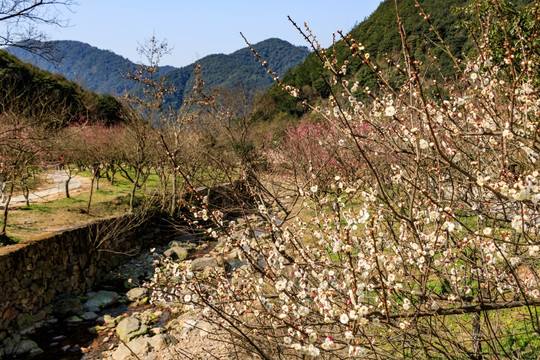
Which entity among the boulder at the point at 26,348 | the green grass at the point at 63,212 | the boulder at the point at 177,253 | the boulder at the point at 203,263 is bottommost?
the boulder at the point at 177,253

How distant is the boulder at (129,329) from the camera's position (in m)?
7.42

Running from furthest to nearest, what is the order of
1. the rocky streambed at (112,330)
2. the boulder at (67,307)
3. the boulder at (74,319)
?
the boulder at (67,307), the boulder at (74,319), the rocky streambed at (112,330)

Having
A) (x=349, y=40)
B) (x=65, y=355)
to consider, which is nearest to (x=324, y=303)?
(x=349, y=40)

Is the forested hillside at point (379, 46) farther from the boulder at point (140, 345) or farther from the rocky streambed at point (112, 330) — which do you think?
the boulder at point (140, 345)

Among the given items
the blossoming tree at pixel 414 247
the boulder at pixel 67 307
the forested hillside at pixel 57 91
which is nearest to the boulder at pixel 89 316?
the boulder at pixel 67 307

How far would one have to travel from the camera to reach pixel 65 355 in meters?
6.91

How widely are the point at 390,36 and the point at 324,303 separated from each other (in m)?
33.3

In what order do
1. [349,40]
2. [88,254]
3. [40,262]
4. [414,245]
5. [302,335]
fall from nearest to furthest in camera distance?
[302,335]
[414,245]
[349,40]
[40,262]
[88,254]

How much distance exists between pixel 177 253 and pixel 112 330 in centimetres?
501

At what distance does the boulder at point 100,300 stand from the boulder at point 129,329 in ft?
4.93

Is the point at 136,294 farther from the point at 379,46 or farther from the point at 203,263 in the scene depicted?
the point at 379,46

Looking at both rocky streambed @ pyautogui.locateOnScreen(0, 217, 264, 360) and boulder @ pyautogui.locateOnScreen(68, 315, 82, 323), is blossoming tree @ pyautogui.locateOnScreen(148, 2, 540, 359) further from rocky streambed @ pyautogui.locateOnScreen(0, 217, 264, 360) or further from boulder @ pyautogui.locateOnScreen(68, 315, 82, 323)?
boulder @ pyautogui.locateOnScreen(68, 315, 82, 323)

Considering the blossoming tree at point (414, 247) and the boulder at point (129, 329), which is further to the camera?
the boulder at point (129, 329)

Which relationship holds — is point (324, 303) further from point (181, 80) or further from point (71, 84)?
point (181, 80)
